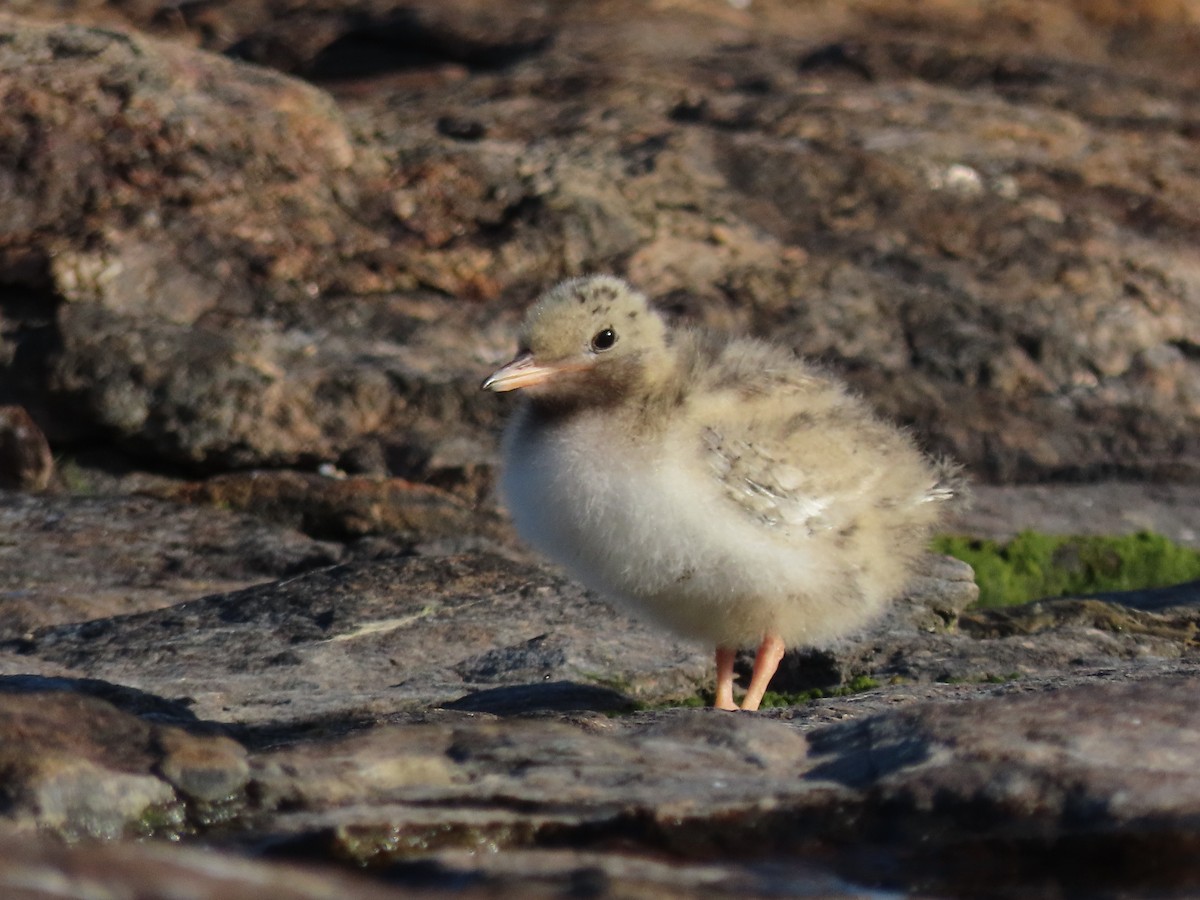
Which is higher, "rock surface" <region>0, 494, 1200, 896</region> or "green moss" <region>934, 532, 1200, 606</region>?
"rock surface" <region>0, 494, 1200, 896</region>

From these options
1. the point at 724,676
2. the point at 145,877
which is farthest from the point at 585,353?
the point at 145,877

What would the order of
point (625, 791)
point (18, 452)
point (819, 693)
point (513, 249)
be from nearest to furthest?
point (625, 791), point (819, 693), point (18, 452), point (513, 249)

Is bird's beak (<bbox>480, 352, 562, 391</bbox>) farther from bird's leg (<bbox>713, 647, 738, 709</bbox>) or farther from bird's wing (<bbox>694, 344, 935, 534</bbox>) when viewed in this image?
bird's leg (<bbox>713, 647, 738, 709</bbox>)

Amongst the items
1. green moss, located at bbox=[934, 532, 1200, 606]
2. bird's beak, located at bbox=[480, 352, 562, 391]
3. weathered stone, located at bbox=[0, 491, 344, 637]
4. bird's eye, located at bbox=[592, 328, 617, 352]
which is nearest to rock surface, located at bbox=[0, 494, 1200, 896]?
bird's beak, located at bbox=[480, 352, 562, 391]

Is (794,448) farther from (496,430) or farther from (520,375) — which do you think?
(496,430)

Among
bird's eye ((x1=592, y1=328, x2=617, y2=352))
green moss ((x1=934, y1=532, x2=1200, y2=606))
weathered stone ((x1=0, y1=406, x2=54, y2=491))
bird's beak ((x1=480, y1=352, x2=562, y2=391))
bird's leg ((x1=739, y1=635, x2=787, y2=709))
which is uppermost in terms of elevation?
bird's eye ((x1=592, y1=328, x2=617, y2=352))

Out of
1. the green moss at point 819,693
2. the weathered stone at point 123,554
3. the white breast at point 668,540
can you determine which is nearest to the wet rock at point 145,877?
the white breast at point 668,540

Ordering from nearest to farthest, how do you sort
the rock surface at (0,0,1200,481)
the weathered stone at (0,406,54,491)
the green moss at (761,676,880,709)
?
1. the green moss at (761,676,880,709)
2. the weathered stone at (0,406,54,491)
3. the rock surface at (0,0,1200,481)
